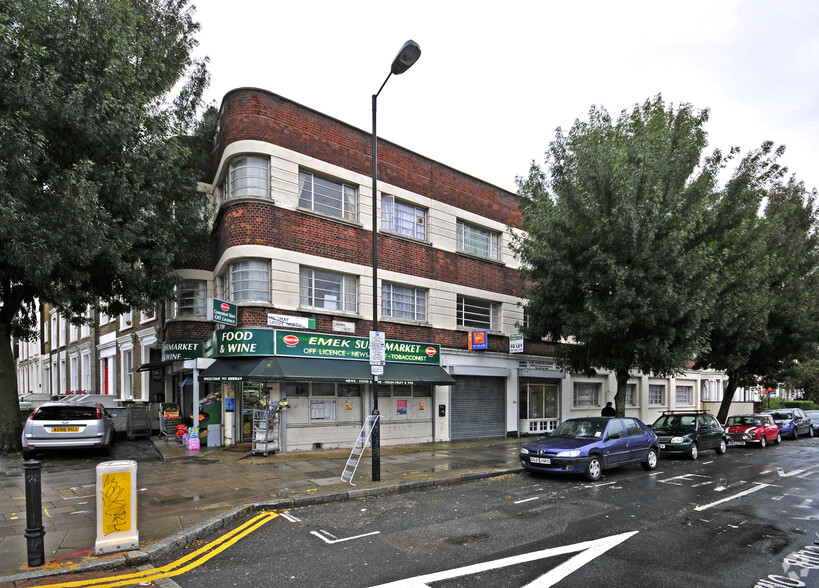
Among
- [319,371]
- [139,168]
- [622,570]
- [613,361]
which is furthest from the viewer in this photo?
[613,361]

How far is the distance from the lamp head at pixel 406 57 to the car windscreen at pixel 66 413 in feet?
39.0

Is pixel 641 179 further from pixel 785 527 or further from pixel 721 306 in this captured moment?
pixel 785 527

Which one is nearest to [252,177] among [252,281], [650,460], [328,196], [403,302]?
[328,196]

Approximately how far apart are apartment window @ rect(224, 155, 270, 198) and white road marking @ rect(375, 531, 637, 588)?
1181 cm

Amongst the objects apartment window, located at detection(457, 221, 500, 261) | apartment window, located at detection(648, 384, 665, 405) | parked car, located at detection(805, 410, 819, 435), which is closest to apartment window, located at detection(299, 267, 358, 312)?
apartment window, located at detection(457, 221, 500, 261)

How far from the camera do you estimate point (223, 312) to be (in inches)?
536

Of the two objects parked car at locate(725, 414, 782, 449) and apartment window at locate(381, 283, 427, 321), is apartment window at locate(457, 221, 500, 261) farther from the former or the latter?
parked car at locate(725, 414, 782, 449)

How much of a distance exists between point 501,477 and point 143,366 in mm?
14556

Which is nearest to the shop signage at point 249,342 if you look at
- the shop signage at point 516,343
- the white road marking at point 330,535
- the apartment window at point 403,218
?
the apartment window at point 403,218

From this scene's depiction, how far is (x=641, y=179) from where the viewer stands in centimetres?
1507

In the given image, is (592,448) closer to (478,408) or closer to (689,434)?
(689,434)

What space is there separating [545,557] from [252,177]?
41.2 feet

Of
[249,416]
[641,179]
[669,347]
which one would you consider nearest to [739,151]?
[641,179]

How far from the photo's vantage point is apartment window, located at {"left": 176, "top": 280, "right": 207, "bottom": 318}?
57.0 ft
